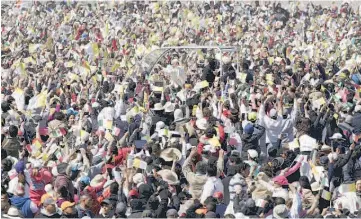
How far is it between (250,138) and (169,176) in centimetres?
291

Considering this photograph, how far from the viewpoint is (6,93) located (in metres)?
22.8

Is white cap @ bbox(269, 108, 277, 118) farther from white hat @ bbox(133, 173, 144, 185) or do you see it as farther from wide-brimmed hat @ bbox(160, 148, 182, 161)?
white hat @ bbox(133, 173, 144, 185)

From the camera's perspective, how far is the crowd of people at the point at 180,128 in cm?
1377

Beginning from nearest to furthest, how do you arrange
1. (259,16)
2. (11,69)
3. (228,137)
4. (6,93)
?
(228,137) → (6,93) → (11,69) → (259,16)

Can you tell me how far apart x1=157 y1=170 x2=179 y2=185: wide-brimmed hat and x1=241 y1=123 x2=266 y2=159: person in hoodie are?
92.8 inches

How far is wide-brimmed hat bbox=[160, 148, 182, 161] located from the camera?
15648mm

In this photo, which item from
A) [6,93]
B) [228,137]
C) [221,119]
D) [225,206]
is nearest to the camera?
[225,206]

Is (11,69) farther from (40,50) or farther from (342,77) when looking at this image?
(342,77)

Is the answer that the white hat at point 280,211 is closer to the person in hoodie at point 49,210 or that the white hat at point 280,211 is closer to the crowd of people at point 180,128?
the crowd of people at point 180,128

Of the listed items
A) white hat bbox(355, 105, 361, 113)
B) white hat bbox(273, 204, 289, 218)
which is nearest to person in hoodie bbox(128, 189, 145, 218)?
white hat bbox(273, 204, 289, 218)

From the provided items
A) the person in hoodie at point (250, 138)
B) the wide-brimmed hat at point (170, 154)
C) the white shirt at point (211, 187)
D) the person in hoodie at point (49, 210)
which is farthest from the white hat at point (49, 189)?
the person in hoodie at point (250, 138)

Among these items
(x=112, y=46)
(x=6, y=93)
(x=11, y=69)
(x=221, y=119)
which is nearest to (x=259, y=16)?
(x=112, y=46)

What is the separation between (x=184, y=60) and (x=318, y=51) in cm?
478

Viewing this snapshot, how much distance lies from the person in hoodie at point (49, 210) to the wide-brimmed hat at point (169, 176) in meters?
1.79
